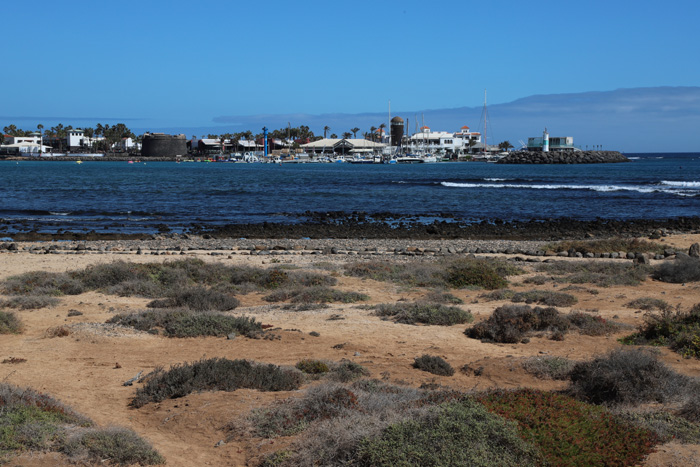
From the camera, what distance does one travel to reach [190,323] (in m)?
11.5

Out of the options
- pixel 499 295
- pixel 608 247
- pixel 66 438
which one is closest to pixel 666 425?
pixel 66 438

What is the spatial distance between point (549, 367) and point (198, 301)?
7.19m

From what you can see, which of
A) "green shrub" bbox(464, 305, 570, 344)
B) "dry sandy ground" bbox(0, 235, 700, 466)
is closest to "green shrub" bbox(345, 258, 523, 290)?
"dry sandy ground" bbox(0, 235, 700, 466)

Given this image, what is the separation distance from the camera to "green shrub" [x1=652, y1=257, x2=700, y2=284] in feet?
53.9

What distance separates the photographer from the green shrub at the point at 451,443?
5.38 meters

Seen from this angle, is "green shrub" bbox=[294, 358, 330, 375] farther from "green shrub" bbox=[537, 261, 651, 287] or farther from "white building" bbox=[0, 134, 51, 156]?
"white building" bbox=[0, 134, 51, 156]

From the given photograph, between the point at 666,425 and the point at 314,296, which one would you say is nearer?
the point at 666,425

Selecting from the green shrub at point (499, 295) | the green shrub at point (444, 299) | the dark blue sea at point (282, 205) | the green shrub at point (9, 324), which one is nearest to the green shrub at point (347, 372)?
the green shrub at point (444, 299)

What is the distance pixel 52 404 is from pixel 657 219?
39172 mm

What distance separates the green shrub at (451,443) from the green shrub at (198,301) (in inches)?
316

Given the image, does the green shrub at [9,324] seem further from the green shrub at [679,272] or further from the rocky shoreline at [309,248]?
the green shrub at [679,272]

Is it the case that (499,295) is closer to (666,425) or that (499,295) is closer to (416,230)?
(666,425)

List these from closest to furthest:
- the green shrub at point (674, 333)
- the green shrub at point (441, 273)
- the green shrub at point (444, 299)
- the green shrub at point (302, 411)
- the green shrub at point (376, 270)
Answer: the green shrub at point (302, 411) → the green shrub at point (674, 333) → the green shrub at point (444, 299) → the green shrub at point (441, 273) → the green shrub at point (376, 270)

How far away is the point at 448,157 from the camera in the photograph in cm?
18762
